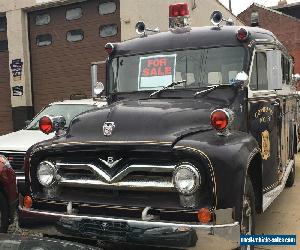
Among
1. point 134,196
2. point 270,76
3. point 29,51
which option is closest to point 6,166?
point 134,196

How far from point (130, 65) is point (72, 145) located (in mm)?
1735

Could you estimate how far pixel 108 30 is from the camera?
15.6 metres

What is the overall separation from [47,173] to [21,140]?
312 cm

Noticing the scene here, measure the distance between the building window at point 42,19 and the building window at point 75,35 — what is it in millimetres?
1061

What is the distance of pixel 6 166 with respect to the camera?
5332 millimetres

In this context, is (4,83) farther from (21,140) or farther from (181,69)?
(181,69)

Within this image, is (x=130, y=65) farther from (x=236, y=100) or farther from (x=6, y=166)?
(x=6, y=166)

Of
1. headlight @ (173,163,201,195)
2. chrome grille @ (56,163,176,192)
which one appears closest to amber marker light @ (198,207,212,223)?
headlight @ (173,163,201,195)

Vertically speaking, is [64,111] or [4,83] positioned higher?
[4,83]

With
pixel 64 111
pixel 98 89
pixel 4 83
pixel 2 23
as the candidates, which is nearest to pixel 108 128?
pixel 98 89

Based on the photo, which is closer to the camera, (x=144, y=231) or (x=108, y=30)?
(x=144, y=231)

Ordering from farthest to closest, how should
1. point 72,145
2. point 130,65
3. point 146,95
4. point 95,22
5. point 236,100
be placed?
point 95,22
point 130,65
point 146,95
point 236,100
point 72,145

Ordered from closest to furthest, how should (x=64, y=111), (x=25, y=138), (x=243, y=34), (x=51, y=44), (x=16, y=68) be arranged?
(x=243, y=34)
(x=25, y=138)
(x=64, y=111)
(x=51, y=44)
(x=16, y=68)

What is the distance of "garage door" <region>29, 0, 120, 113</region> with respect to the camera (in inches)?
616
